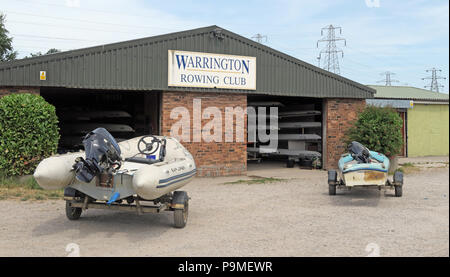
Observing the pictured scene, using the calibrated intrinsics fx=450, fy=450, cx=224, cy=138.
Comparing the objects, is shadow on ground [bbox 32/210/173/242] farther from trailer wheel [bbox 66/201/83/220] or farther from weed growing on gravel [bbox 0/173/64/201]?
weed growing on gravel [bbox 0/173/64/201]

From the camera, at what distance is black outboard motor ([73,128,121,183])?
6.98 m

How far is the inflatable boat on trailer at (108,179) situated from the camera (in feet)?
22.6

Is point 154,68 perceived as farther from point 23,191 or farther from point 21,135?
point 23,191


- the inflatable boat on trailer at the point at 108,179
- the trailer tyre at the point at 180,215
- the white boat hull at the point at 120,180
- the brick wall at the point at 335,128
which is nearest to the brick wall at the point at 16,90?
the inflatable boat on trailer at the point at 108,179

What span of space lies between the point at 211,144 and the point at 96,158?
29.1ft

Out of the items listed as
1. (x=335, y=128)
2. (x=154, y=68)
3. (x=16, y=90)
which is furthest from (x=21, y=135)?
(x=335, y=128)

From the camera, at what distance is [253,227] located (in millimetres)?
7887

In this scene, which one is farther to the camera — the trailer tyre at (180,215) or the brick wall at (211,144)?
the brick wall at (211,144)

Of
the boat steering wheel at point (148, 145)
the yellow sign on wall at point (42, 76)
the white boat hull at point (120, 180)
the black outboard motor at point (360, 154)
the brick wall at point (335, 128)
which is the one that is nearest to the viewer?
the white boat hull at point (120, 180)

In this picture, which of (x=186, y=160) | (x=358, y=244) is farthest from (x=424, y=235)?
→ (x=186, y=160)

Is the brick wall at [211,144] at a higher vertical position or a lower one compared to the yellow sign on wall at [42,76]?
lower

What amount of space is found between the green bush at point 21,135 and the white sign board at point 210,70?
4.49 metres

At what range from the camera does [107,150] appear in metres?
7.21

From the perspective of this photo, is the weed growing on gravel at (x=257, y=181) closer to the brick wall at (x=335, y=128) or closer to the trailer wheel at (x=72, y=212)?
the brick wall at (x=335, y=128)
